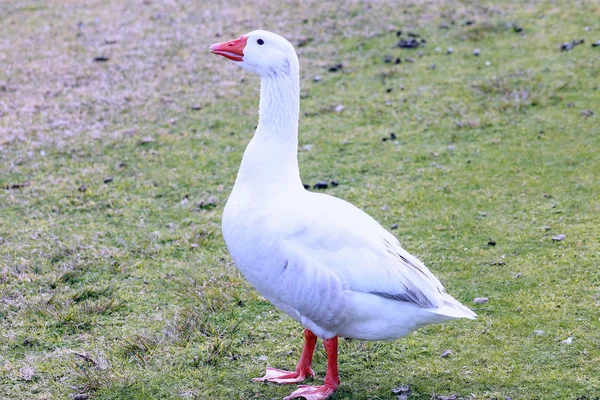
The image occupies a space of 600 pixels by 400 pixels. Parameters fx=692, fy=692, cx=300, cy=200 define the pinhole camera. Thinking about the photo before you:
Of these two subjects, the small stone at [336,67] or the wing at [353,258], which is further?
the small stone at [336,67]

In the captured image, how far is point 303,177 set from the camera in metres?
8.18

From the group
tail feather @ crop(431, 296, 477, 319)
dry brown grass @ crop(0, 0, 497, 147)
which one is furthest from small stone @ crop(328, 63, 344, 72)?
tail feather @ crop(431, 296, 477, 319)

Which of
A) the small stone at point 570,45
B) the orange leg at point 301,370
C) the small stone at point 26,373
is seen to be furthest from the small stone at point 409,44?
the small stone at point 26,373

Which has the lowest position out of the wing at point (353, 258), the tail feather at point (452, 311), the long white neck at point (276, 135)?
the tail feather at point (452, 311)

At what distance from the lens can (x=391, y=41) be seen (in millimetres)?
12078

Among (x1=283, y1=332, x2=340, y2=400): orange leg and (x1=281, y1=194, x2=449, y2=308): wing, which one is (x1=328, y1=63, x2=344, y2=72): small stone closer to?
(x1=281, y1=194, x2=449, y2=308): wing

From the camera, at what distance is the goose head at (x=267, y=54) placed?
4656mm

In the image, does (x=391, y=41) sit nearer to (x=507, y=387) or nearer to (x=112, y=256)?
(x=112, y=256)

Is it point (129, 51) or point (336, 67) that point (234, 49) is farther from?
point (129, 51)

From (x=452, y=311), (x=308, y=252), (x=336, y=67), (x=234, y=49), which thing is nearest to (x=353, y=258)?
(x=308, y=252)

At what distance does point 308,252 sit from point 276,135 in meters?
0.87

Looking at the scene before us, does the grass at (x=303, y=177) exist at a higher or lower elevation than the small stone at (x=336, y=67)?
lower

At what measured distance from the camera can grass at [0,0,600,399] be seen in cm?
498

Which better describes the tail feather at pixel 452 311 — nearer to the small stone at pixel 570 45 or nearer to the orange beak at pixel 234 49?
the orange beak at pixel 234 49
